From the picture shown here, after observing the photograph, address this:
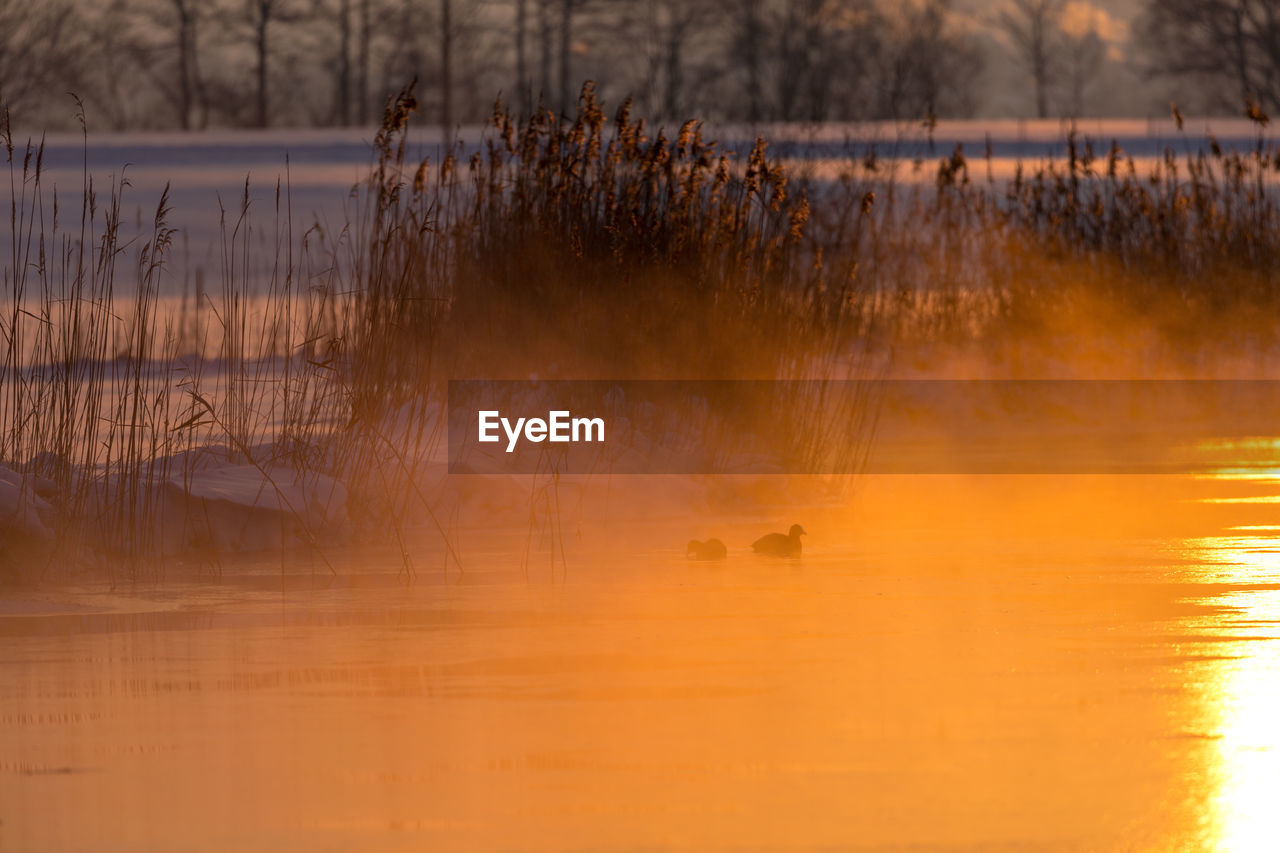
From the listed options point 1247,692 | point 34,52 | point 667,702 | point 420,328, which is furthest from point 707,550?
point 34,52

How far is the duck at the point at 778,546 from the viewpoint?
5.92m

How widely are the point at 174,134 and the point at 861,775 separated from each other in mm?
30045

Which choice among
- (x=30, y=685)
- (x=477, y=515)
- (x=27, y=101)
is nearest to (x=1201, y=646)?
(x=30, y=685)

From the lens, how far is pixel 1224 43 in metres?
40.1

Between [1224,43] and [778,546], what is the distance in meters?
36.8

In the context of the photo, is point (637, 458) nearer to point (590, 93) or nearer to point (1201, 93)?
point (590, 93)

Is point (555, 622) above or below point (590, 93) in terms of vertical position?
below

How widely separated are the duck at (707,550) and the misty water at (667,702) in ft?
0.24

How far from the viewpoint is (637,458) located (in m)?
7.54

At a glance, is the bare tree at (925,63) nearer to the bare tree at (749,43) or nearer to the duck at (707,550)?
the bare tree at (749,43)

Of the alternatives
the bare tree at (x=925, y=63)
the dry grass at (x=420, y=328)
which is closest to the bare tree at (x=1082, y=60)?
the bare tree at (x=925, y=63)

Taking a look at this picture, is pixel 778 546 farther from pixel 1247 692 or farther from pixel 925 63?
pixel 925 63

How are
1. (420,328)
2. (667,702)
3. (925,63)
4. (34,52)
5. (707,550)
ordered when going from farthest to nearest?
(925,63) < (34,52) < (420,328) < (707,550) < (667,702)

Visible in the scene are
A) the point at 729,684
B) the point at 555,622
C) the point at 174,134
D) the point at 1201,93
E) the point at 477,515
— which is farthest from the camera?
the point at 1201,93
